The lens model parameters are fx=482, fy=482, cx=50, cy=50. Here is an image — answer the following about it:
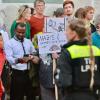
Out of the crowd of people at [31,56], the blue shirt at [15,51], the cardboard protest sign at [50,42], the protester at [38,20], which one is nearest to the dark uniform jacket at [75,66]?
the crowd of people at [31,56]

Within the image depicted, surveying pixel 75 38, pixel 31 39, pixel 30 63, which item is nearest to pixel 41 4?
pixel 31 39

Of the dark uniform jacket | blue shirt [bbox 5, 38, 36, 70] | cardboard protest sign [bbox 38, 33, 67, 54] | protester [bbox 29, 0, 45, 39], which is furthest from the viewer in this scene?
protester [bbox 29, 0, 45, 39]

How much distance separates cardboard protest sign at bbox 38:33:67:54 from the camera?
27.2 ft

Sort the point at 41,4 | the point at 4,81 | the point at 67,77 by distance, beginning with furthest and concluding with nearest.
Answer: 1. the point at 41,4
2. the point at 4,81
3. the point at 67,77

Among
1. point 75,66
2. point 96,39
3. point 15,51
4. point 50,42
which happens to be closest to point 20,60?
point 15,51

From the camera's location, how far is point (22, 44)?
8688 millimetres

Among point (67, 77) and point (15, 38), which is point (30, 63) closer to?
point (15, 38)

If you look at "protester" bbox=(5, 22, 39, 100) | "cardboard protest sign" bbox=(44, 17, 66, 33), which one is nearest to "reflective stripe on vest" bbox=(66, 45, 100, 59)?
"cardboard protest sign" bbox=(44, 17, 66, 33)

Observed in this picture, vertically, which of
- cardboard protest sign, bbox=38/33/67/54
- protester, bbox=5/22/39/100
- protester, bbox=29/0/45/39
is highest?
protester, bbox=29/0/45/39

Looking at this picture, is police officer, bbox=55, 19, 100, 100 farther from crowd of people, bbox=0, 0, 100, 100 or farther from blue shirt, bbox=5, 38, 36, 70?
blue shirt, bbox=5, 38, 36, 70

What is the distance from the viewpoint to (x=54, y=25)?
833 cm

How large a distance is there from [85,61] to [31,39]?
3.83m

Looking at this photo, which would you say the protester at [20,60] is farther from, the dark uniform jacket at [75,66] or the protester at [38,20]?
the dark uniform jacket at [75,66]

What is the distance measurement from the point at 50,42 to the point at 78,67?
253 cm
